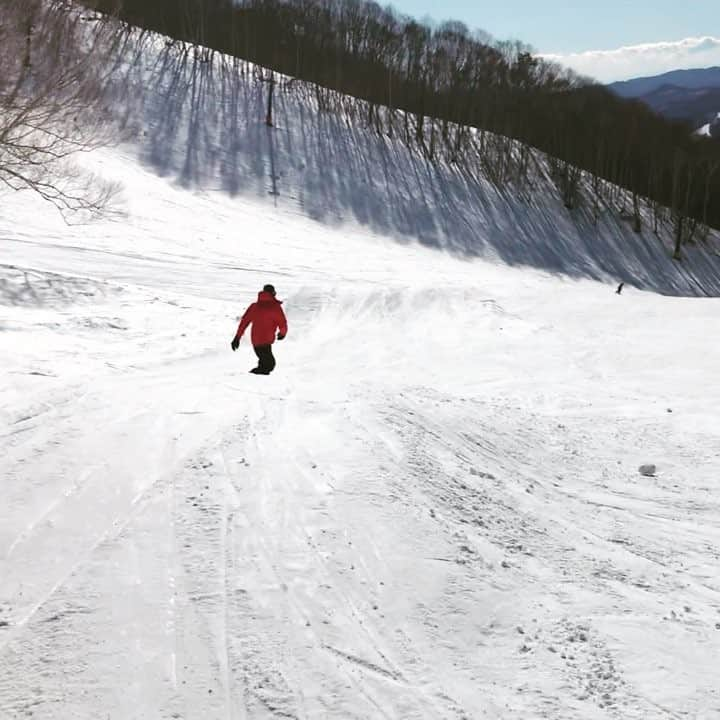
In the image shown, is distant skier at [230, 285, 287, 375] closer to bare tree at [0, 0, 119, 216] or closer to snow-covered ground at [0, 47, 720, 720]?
snow-covered ground at [0, 47, 720, 720]

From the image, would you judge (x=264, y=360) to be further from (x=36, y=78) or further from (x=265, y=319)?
(x=36, y=78)

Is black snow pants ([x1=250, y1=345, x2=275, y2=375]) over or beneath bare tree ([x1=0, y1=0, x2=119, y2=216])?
beneath

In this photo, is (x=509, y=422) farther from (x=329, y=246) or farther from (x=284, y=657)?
(x=329, y=246)

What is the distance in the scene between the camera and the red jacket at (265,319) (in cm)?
978

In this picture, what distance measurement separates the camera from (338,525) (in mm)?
5418

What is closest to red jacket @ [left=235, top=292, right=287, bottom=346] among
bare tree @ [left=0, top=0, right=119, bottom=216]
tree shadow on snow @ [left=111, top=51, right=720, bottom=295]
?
bare tree @ [left=0, top=0, right=119, bottom=216]

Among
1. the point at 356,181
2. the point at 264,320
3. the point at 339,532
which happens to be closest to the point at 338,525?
the point at 339,532

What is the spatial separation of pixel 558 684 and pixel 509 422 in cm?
525

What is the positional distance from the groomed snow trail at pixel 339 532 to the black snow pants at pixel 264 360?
1.07ft

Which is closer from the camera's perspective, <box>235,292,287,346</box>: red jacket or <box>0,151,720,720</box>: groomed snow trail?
<box>0,151,720,720</box>: groomed snow trail

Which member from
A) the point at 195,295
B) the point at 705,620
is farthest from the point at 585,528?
A: the point at 195,295

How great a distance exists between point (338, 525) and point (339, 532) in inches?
4.2

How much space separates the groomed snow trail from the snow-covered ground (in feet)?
0.08

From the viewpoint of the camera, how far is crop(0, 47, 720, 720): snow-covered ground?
150 inches
